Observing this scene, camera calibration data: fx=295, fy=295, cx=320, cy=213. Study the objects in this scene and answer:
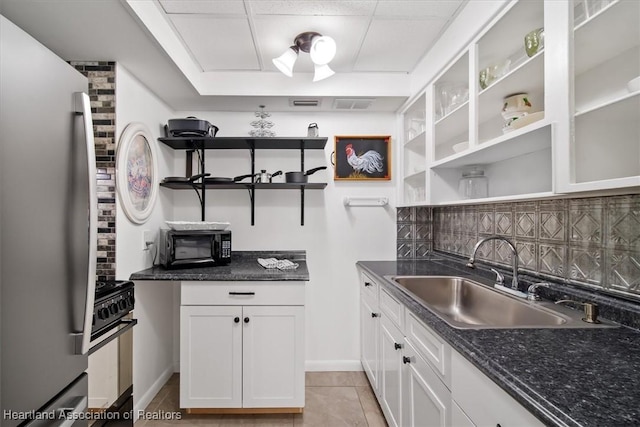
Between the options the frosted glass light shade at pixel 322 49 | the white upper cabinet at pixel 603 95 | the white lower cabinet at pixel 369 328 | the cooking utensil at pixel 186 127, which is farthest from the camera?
the cooking utensil at pixel 186 127

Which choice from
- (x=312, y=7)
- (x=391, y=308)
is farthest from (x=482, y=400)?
(x=312, y=7)

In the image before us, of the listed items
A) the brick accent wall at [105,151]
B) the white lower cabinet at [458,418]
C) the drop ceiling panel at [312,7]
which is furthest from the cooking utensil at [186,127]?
the white lower cabinet at [458,418]

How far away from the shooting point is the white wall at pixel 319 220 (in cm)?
257

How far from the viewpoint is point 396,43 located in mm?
1930

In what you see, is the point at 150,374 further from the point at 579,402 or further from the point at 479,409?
the point at 579,402

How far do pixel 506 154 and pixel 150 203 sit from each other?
228 cm

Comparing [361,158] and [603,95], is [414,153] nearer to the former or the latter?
[361,158]

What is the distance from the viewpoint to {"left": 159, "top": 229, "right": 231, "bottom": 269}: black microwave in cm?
207

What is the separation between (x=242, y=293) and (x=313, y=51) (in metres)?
1.54

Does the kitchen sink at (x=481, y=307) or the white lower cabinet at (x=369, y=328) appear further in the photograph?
the white lower cabinet at (x=369, y=328)

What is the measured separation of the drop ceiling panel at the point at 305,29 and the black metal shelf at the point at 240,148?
2.00ft

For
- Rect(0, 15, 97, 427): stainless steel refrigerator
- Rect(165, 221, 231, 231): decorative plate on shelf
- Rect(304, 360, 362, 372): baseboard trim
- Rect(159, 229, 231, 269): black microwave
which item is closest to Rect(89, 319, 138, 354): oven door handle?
Rect(0, 15, 97, 427): stainless steel refrigerator

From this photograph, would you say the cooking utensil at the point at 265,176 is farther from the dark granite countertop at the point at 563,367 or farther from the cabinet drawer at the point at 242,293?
the dark granite countertop at the point at 563,367

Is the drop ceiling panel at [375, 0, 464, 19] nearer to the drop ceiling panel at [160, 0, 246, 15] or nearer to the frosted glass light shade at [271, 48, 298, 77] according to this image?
the frosted glass light shade at [271, 48, 298, 77]
